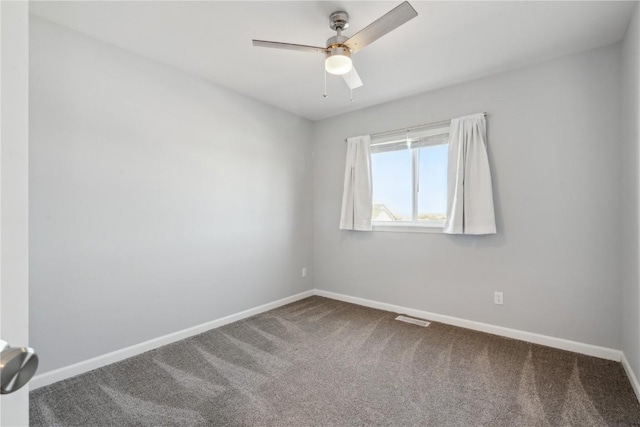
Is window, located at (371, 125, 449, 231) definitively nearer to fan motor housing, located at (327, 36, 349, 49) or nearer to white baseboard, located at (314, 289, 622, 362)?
white baseboard, located at (314, 289, 622, 362)

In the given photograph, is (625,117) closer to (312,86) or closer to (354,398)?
(312,86)

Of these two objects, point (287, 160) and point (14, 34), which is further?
point (287, 160)

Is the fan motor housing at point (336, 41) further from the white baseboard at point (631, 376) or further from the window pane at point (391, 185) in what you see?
the white baseboard at point (631, 376)

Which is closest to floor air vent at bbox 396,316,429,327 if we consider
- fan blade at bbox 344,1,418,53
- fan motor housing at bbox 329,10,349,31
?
fan blade at bbox 344,1,418,53

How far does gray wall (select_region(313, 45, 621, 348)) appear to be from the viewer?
242 centimetres

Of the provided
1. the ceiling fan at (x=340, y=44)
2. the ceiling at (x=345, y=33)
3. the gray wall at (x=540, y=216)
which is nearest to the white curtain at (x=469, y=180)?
the gray wall at (x=540, y=216)

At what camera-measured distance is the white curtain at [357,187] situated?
372cm

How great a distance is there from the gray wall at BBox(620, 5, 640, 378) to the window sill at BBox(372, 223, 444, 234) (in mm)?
1406

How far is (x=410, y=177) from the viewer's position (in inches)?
137

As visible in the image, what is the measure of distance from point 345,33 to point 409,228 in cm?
210

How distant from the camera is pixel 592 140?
2455mm

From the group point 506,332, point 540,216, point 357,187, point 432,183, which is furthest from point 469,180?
point 506,332

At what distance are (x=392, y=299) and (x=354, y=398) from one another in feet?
5.79

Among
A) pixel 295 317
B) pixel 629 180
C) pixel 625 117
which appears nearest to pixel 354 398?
pixel 295 317
